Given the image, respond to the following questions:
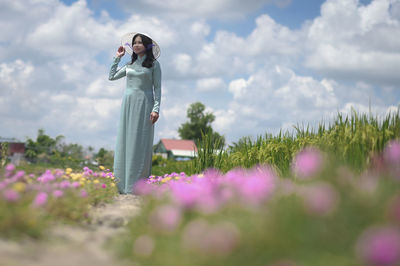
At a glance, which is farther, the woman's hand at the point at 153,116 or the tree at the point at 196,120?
the tree at the point at 196,120

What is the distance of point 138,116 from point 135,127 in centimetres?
17

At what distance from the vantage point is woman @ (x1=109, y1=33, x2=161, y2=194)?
5238 millimetres

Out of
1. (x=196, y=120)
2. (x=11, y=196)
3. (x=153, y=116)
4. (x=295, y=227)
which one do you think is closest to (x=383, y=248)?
(x=295, y=227)

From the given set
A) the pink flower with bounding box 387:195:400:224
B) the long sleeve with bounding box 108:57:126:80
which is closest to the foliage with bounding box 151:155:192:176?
the long sleeve with bounding box 108:57:126:80

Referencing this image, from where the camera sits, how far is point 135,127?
5230 millimetres

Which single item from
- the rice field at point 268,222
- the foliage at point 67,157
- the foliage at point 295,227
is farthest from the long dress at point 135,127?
the foliage at point 67,157

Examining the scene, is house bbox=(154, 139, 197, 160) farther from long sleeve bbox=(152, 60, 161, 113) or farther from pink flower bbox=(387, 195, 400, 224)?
pink flower bbox=(387, 195, 400, 224)

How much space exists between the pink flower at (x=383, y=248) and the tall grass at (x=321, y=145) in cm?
134

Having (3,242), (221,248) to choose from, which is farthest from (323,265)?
(3,242)

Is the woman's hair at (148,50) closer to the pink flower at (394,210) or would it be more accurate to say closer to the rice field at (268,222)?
the rice field at (268,222)

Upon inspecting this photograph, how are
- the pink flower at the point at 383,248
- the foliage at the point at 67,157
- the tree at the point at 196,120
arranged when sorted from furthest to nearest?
1. the tree at the point at 196,120
2. the foliage at the point at 67,157
3. the pink flower at the point at 383,248

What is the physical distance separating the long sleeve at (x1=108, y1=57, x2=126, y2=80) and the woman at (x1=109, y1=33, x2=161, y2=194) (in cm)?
13

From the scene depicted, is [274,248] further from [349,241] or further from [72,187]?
[72,187]

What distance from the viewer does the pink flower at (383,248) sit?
1355 millimetres
